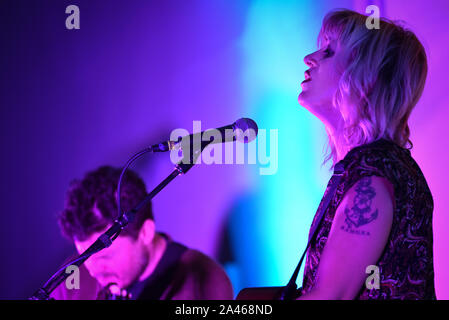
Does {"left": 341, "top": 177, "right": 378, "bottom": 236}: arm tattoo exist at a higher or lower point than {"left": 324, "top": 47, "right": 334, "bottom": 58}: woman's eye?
lower

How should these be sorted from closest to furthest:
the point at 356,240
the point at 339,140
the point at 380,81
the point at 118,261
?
1. the point at 356,240
2. the point at 380,81
3. the point at 339,140
4. the point at 118,261

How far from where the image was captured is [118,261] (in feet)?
8.86

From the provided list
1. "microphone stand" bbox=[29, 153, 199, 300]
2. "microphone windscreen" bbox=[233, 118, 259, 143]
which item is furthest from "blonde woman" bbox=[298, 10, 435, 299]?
"microphone stand" bbox=[29, 153, 199, 300]

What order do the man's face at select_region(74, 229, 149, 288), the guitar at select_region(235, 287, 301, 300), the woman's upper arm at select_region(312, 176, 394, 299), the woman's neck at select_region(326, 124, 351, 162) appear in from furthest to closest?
the man's face at select_region(74, 229, 149, 288) → the woman's neck at select_region(326, 124, 351, 162) → the guitar at select_region(235, 287, 301, 300) → the woman's upper arm at select_region(312, 176, 394, 299)

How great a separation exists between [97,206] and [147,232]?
311 mm

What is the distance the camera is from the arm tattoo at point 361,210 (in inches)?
53.4

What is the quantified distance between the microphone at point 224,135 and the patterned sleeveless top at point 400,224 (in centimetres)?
36

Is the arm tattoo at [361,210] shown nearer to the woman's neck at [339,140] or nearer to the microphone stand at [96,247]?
the woman's neck at [339,140]

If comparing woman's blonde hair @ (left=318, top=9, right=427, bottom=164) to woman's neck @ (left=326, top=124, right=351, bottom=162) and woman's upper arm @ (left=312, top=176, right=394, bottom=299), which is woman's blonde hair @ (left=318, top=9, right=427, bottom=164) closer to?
woman's neck @ (left=326, top=124, right=351, bottom=162)

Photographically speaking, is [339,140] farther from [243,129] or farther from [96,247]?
[96,247]

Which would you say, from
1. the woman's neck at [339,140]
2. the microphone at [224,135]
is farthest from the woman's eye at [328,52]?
the microphone at [224,135]

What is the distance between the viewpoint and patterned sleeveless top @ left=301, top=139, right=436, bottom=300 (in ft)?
4.62

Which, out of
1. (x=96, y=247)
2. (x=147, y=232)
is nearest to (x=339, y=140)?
(x=96, y=247)

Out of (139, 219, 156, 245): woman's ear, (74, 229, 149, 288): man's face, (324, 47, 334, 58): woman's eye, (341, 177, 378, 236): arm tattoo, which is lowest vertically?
(74, 229, 149, 288): man's face
